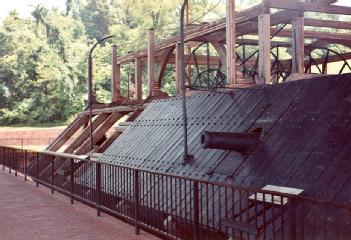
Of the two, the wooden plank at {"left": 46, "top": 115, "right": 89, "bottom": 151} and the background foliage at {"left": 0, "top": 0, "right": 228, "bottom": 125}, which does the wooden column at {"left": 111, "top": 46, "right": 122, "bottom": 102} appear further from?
the background foliage at {"left": 0, "top": 0, "right": 228, "bottom": 125}

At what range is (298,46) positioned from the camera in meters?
10.4

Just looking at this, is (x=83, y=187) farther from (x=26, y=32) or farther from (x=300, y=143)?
(x=26, y=32)

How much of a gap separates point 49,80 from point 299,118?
5048cm

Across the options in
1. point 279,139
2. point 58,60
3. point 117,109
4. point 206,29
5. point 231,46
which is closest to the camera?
point 279,139

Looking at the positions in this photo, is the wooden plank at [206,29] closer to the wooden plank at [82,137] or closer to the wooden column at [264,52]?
the wooden column at [264,52]

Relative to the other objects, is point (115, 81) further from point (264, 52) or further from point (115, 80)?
point (264, 52)

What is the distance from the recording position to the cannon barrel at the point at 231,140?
7.47 metres

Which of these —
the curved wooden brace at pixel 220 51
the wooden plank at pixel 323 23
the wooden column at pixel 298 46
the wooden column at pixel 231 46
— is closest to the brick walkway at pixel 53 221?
the wooden column at pixel 231 46

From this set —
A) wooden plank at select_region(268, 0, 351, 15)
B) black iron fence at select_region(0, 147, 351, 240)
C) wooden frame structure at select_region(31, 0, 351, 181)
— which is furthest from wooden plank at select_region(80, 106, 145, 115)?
wooden plank at select_region(268, 0, 351, 15)

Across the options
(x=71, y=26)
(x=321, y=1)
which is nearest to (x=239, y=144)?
(x=321, y=1)

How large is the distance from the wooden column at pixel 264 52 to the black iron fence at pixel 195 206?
2.89 meters

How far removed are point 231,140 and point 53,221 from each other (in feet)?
12.1

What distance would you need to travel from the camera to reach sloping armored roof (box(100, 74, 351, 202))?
585 cm

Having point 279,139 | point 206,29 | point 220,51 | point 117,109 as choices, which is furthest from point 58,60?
point 279,139
